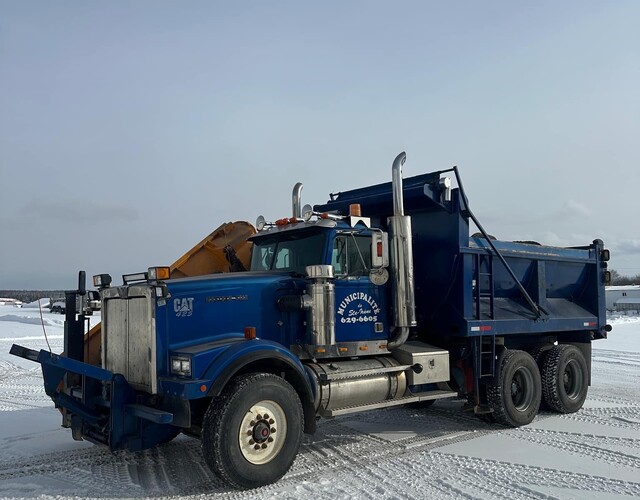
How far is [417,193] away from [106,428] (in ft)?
15.5

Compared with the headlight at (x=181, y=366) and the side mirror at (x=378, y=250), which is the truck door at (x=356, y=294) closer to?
the side mirror at (x=378, y=250)

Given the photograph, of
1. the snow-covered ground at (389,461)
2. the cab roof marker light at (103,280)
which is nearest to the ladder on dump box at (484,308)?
the snow-covered ground at (389,461)

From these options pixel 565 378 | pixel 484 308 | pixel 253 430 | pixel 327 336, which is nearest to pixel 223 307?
pixel 327 336

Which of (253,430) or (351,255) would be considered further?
(351,255)

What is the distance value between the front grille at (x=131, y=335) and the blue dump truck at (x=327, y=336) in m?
0.02

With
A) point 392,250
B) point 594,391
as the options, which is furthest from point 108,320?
point 594,391

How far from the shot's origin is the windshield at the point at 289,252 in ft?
23.1

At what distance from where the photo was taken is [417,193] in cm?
803

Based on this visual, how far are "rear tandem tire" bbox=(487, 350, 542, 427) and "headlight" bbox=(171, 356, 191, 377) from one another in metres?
4.58

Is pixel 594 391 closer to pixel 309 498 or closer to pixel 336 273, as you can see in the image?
pixel 336 273

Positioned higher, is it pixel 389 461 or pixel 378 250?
pixel 378 250

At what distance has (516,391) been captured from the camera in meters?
8.86

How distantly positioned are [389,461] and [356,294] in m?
1.87

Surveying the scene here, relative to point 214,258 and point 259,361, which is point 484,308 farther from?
point 214,258
